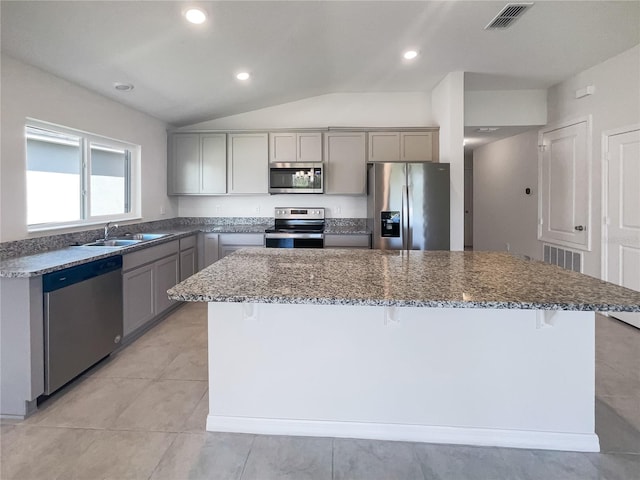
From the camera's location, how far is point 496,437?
1842 millimetres

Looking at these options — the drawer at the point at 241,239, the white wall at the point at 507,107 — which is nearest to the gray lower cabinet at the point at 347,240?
the drawer at the point at 241,239

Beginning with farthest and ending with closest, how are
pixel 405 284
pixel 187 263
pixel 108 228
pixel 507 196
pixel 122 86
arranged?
1. pixel 507 196
2. pixel 187 263
3. pixel 108 228
4. pixel 122 86
5. pixel 405 284

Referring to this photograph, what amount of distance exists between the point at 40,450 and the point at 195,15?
277cm

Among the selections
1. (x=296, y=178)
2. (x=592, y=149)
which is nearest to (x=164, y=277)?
(x=296, y=178)

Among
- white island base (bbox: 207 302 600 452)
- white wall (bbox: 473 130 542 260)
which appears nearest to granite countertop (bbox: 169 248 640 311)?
white island base (bbox: 207 302 600 452)

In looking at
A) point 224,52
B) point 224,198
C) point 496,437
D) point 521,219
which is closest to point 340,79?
point 224,52

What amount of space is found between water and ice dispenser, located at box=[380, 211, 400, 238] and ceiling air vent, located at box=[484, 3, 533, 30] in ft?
6.33

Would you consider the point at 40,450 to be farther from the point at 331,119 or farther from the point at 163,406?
the point at 331,119

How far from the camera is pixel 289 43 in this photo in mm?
3148

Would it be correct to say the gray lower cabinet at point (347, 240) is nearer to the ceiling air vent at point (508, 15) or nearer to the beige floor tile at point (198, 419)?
the ceiling air vent at point (508, 15)

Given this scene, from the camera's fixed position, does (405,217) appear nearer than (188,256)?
Yes

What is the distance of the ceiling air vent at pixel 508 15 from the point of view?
2.65 meters

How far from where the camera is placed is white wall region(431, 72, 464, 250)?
409cm

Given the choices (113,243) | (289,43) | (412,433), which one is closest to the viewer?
(412,433)
